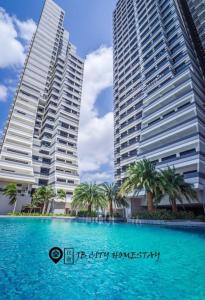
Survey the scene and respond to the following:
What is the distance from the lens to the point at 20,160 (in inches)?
2050

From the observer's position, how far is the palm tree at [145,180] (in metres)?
28.6

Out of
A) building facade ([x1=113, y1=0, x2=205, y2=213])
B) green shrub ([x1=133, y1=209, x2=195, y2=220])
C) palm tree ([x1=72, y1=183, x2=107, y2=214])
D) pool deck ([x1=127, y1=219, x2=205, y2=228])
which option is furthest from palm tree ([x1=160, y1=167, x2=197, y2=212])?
palm tree ([x1=72, y1=183, x2=107, y2=214])

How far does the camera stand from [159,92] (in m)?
43.6

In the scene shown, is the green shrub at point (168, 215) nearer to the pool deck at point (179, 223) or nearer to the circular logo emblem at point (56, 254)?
the pool deck at point (179, 223)

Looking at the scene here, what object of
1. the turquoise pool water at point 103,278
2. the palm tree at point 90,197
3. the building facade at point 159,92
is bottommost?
the turquoise pool water at point 103,278

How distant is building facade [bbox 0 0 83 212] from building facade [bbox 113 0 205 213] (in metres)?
17.2

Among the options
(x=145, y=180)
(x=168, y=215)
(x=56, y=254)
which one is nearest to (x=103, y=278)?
(x=56, y=254)

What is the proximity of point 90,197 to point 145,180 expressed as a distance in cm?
1459

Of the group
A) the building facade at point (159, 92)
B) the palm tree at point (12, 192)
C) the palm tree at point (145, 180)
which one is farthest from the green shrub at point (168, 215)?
the palm tree at point (12, 192)

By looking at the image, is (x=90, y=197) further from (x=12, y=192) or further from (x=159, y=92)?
(x=159, y=92)

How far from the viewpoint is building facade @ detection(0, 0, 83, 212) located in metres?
51.4

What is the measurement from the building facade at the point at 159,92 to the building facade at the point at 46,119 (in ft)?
56.5

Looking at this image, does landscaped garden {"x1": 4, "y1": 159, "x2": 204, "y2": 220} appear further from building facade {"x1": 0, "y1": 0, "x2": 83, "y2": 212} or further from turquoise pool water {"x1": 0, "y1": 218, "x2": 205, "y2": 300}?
turquoise pool water {"x1": 0, "y1": 218, "x2": 205, "y2": 300}

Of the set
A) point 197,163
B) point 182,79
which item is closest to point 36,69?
point 182,79
